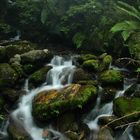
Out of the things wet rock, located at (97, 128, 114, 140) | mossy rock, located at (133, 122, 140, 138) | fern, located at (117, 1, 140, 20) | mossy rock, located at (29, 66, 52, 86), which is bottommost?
wet rock, located at (97, 128, 114, 140)

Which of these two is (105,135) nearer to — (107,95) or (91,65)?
(107,95)

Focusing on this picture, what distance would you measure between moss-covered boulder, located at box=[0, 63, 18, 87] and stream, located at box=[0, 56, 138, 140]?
19.8 inches

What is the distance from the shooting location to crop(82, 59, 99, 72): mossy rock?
11.7 m

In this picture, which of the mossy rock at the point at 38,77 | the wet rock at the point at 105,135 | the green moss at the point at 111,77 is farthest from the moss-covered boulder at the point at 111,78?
the wet rock at the point at 105,135

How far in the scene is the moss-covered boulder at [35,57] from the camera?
12148 millimetres

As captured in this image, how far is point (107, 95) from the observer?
10.4m

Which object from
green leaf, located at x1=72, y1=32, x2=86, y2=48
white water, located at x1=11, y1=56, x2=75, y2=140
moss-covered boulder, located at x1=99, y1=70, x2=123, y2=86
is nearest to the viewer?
white water, located at x1=11, y1=56, x2=75, y2=140

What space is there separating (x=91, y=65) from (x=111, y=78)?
125cm

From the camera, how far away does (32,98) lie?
10.8 meters

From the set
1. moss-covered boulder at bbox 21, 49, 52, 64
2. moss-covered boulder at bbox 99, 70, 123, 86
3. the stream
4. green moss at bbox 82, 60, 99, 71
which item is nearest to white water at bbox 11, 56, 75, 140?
the stream

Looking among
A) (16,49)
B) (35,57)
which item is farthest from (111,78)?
(16,49)

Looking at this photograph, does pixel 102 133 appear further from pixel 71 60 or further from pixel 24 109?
pixel 71 60

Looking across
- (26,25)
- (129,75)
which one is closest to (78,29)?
(26,25)

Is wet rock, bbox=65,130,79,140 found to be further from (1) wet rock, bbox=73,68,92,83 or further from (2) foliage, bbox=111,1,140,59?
(2) foliage, bbox=111,1,140,59
